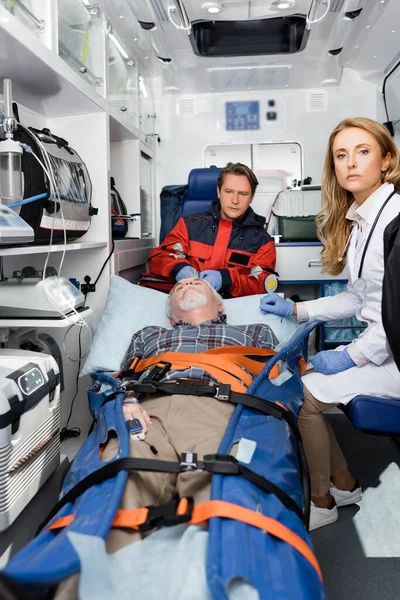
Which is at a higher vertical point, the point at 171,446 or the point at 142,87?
the point at 142,87

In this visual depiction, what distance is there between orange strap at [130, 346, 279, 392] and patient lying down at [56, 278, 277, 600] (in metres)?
0.02

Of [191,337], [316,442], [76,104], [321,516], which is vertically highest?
[76,104]

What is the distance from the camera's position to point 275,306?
236 centimetres

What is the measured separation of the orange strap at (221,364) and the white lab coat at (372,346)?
209 millimetres

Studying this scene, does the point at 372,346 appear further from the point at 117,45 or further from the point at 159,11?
the point at 117,45

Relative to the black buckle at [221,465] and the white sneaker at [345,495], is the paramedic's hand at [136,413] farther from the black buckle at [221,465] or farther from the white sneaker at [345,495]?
the white sneaker at [345,495]

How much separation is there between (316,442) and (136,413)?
29.4 inches

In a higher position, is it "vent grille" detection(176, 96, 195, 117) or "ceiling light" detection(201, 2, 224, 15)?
"ceiling light" detection(201, 2, 224, 15)

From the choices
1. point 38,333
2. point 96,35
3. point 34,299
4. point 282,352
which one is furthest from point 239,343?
point 96,35

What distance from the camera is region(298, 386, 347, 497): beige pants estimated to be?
1.86 meters

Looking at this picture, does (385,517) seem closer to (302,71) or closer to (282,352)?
(282,352)

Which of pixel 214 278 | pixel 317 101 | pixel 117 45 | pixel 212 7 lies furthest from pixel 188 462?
pixel 317 101

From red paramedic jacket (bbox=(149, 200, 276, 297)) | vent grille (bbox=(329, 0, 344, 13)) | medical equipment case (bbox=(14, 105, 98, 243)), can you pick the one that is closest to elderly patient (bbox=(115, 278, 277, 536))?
medical equipment case (bbox=(14, 105, 98, 243))

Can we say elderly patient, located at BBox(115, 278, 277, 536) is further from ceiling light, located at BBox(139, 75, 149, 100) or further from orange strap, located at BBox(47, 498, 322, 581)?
ceiling light, located at BBox(139, 75, 149, 100)
